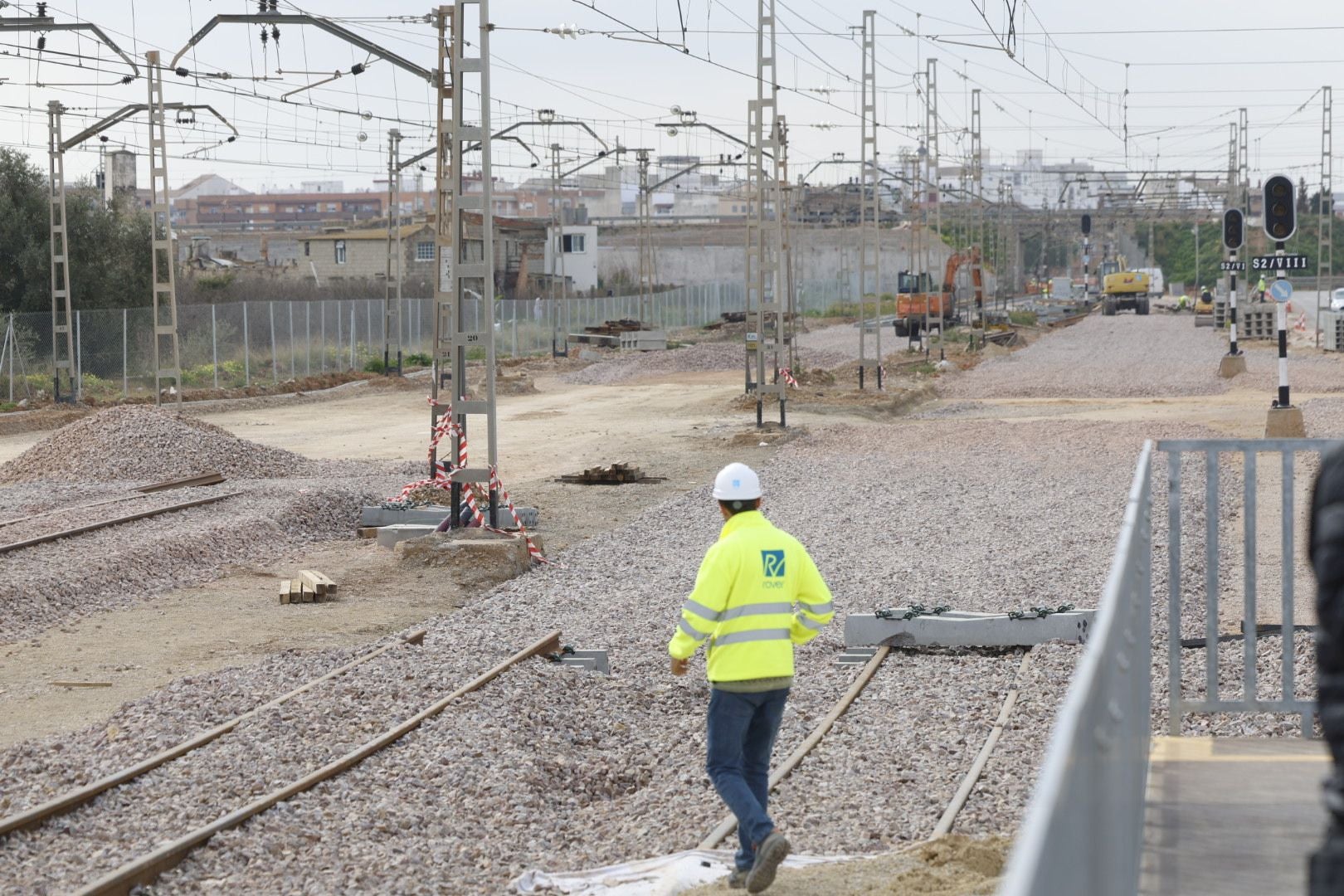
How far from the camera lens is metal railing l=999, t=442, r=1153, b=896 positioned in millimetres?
2516

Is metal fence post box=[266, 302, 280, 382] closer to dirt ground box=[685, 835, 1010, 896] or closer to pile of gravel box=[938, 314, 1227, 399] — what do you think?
pile of gravel box=[938, 314, 1227, 399]

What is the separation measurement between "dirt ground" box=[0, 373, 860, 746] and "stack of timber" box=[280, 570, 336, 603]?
160 millimetres

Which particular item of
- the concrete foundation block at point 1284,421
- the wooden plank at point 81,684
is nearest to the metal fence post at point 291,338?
the concrete foundation block at point 1284,421

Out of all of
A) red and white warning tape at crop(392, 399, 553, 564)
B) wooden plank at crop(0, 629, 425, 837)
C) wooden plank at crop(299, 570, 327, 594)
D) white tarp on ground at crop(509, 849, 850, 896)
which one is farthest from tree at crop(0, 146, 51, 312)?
white tarp on ground at crop(509, 849, 850, 896)

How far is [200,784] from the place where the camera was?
948 centimetres

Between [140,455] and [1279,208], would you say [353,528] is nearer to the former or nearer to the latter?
[140,455]

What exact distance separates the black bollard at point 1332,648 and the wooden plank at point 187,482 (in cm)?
2271

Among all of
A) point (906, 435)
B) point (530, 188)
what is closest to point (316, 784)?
point (906, 435)

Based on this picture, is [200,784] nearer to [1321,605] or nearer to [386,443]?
[1321,605]

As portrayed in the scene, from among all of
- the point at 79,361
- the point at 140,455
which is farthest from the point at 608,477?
the point at 79,361

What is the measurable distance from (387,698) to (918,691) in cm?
373

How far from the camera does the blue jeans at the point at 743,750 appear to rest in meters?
7.27

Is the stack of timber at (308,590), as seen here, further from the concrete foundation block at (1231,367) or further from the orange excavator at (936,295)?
the orange excavator at (936,295)

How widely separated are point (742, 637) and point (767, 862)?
976 mm
